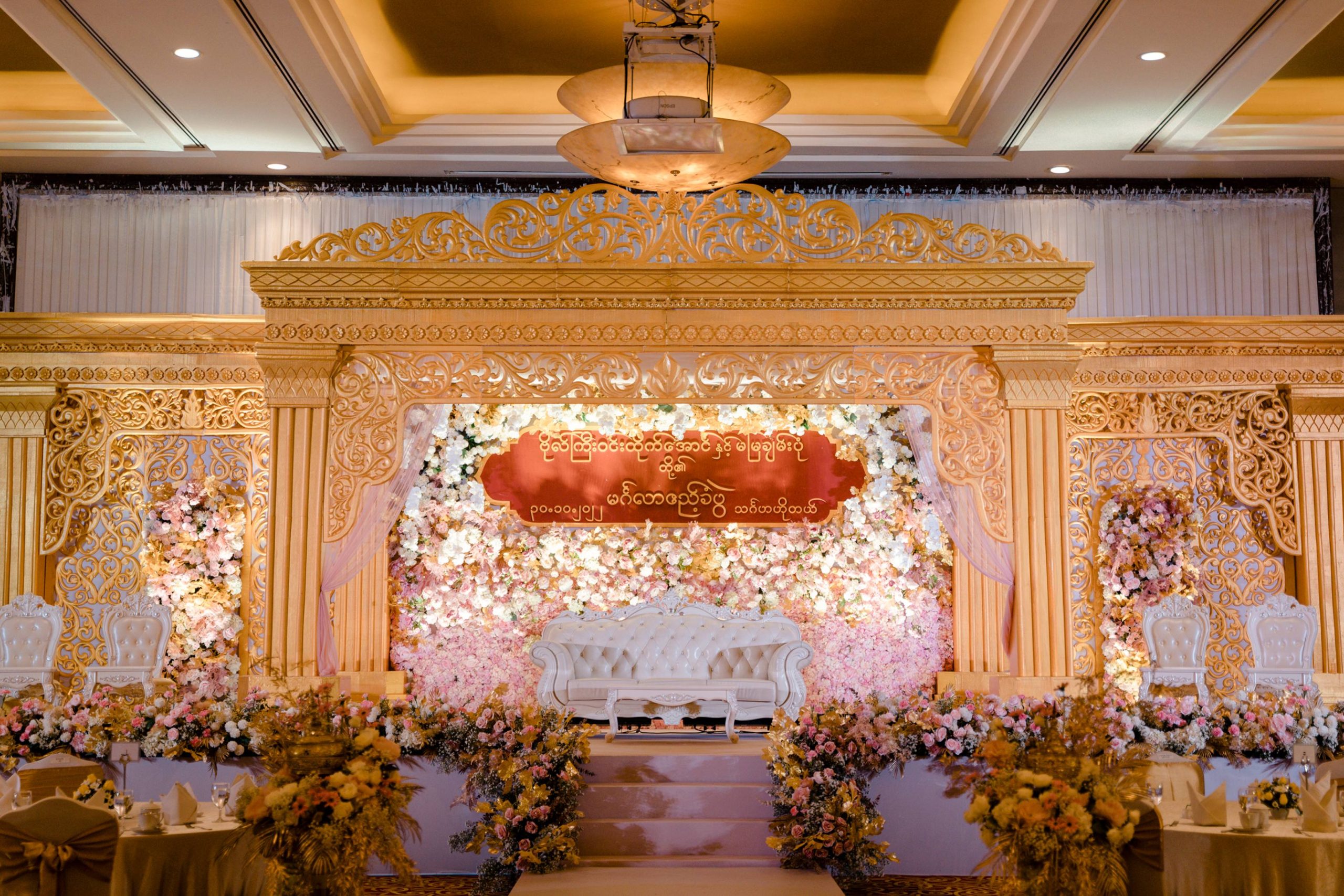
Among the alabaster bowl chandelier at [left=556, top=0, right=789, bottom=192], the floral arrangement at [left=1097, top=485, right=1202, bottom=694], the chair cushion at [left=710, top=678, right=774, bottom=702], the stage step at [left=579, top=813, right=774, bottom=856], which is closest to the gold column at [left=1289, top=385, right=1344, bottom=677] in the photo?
the floral arrangement at [left=1097, top=485, right=1202, bottom=694]

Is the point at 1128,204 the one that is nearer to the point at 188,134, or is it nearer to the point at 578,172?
the point at 578,172

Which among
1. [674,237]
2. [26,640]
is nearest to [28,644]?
[26,640]

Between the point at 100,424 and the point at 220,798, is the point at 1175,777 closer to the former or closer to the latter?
the point at 220,798

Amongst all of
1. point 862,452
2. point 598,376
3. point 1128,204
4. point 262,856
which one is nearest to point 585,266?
point 598,376

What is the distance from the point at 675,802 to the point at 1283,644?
182 inches

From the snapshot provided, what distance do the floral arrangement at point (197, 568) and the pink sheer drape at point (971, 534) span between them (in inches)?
214

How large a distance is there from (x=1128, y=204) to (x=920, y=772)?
18.0 ft

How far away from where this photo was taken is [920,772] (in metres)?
6.93

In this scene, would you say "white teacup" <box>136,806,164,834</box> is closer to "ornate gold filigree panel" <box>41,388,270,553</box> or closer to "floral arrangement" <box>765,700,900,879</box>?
"floral arrangement" <box>765,700,900,879</box>

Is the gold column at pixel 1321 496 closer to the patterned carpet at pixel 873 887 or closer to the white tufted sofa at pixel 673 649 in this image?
the white tufted sofa at pixel 673 649

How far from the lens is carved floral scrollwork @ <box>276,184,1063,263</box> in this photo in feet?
24.8

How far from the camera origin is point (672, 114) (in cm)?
530

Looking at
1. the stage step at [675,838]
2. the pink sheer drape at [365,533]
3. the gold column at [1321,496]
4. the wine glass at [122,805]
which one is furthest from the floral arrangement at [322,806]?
the gold column at [1321,496]

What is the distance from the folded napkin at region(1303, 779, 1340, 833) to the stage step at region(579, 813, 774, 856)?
9.59ft
